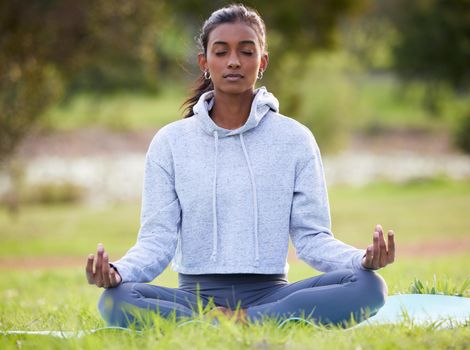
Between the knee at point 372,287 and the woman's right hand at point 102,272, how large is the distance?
107 centimetres

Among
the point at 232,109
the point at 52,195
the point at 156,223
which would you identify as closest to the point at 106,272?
the point at 156,223

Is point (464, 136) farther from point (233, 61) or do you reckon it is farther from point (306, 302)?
point (306, 302)

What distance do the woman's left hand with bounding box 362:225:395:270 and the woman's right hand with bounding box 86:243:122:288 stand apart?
1102 millimetres

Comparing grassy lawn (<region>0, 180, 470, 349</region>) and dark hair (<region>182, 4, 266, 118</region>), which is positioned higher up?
dark hair (<region>182, 4, 266, 118</region>)

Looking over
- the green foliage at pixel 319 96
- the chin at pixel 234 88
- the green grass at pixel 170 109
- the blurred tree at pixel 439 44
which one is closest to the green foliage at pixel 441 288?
the chin at pixel 234 88

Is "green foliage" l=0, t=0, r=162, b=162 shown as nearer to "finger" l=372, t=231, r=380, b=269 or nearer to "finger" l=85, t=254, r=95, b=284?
"finger" l=85, t=254, r=95, b=284

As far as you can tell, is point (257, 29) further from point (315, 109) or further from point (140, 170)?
point (140, 170)

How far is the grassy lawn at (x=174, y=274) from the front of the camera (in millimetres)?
3309

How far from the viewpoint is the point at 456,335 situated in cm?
343

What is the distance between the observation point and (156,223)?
13.6ft

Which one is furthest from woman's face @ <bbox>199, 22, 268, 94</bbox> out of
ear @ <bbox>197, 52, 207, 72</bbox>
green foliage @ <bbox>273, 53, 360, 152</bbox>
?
green foliage @ <bbox>273, 53, 360, 152</bbox>

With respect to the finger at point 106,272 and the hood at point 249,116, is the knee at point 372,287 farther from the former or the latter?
the finger at point 106,272

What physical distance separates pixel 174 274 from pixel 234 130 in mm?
5269

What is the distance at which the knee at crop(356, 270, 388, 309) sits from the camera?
3.77 meters
